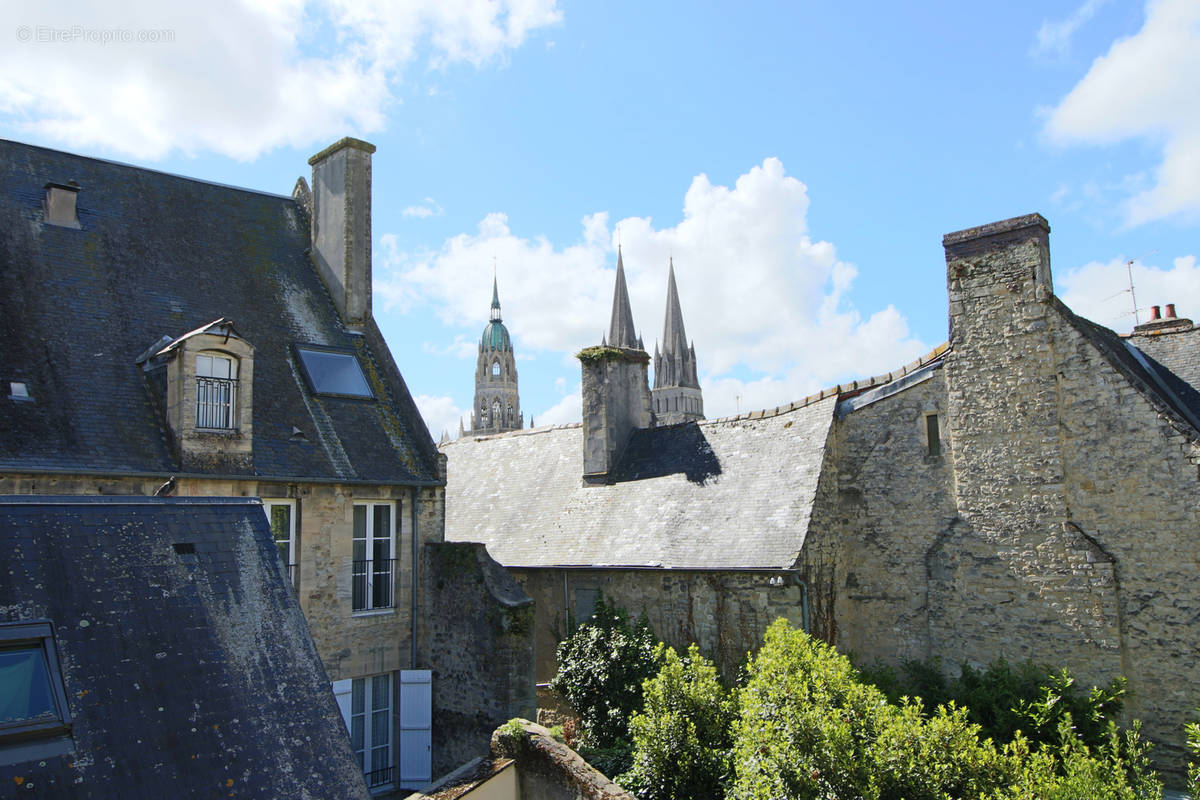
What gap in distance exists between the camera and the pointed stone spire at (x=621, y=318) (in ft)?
246

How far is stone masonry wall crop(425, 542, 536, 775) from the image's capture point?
11.8 m

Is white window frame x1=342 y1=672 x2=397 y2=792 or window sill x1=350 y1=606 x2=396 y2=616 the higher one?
window sill x1=350 y1=606 x2=396 y2=616

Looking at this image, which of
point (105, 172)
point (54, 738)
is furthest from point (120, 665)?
point (105, 172)

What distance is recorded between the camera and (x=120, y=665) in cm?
593

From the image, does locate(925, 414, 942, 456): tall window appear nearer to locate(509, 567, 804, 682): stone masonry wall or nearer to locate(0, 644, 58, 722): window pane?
locate(509, 567, 804, 682): stone masonry wall

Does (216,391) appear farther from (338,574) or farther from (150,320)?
(338,574)

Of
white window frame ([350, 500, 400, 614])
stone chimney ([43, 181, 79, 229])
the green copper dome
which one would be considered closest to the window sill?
white window frame ([350, 500, 400, 614])

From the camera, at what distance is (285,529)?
11.6m

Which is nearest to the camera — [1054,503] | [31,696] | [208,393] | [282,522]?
[31,696]

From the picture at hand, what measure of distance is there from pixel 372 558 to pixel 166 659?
6323 mm

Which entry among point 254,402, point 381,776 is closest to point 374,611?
point 381,776

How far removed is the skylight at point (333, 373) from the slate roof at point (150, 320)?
0.52 ft

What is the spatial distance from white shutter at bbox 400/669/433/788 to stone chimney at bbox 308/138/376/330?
5889 mm

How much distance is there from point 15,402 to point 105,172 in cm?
506
